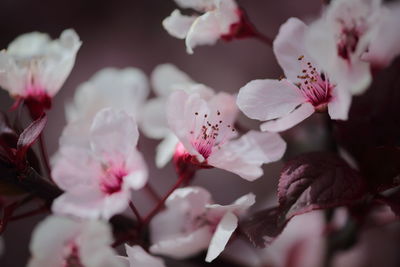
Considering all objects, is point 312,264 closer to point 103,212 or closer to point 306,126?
point 306,126

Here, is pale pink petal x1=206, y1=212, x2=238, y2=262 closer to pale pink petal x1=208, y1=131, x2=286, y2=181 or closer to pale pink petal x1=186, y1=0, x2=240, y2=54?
pale pink petal x1=208, y1=131, x2=286, y2=181

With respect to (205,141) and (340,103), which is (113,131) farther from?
(340,103)

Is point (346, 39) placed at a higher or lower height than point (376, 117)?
higher

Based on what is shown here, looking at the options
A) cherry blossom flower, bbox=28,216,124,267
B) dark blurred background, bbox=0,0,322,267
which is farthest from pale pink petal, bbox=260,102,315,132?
dark blurred background, bbox=0,0,322,267

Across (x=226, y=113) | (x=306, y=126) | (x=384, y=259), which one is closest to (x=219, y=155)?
(x=226, y=113)

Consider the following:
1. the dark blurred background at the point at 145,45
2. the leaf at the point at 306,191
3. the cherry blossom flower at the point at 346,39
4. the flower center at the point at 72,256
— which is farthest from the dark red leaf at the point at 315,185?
the dark blurred background at the point at 145,45

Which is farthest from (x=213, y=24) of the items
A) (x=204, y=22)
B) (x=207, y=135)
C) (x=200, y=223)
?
(x=200, y=223)
